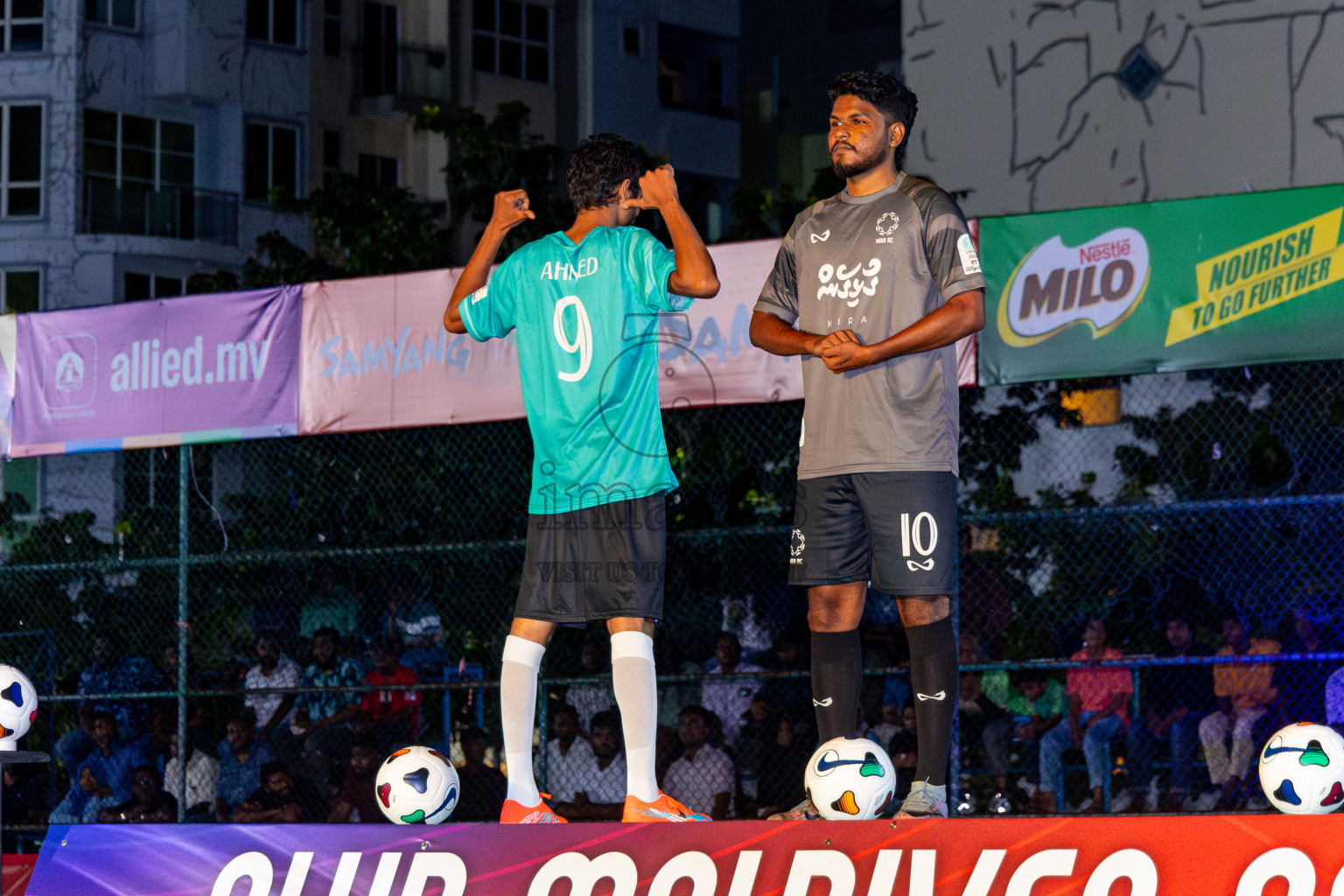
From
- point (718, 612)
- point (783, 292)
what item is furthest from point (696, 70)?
point (783, 292)

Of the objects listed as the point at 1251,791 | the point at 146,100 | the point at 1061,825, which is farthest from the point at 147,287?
the point at 1061,825

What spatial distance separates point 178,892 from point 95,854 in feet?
1.02

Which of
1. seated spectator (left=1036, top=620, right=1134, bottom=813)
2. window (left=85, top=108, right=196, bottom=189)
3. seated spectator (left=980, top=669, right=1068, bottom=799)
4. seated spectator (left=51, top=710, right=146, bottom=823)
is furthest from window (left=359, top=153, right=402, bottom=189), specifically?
seated spectator (left=1036, top=620, right=1134, bottom=813)

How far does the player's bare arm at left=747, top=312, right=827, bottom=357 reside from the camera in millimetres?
4840

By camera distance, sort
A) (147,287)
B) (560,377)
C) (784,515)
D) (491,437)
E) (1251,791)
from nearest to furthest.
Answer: (560,377), (1251,791), (784,515), (491,437), (147,287)

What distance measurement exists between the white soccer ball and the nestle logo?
3576 millimetres

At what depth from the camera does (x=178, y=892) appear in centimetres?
474

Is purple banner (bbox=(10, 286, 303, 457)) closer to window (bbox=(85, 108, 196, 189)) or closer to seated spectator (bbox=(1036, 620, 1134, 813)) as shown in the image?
seated spectator (bbox=(1036, 620, 1134, 813))

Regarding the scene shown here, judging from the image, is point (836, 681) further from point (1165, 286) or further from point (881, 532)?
point (1165, 286)

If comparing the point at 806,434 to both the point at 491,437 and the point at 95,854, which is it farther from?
the point at 491,437

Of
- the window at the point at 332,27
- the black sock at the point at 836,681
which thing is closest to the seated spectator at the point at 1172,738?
the black sock at the point at 836,681

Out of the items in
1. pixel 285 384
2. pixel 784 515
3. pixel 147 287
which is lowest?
pixel 784 515

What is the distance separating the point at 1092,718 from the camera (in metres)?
8.60

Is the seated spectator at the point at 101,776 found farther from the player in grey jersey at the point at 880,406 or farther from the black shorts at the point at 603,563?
the player in grey jersey at the point at 880,406
